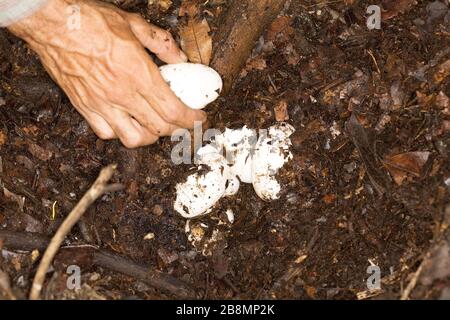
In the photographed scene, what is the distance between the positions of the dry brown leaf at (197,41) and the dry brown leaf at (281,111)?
380 millimetres

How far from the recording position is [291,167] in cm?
221

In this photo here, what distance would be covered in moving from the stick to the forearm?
2.51 feet

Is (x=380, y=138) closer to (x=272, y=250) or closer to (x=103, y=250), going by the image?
(x=272, y=250)

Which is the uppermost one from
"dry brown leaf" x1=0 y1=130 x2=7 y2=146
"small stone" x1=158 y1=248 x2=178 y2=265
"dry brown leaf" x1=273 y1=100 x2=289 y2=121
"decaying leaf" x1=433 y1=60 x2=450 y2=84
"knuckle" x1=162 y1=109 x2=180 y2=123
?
"decaying leaf" x1=433 y1=60 x2=450 y2=84

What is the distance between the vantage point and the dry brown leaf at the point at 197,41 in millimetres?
2291

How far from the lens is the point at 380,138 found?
2.19 metres

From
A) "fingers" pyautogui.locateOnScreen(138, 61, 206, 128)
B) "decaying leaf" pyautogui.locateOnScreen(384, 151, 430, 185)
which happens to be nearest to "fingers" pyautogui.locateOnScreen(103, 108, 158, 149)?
"fingers" pyautogui.locateOnScreen(138, 61, 206, 128)

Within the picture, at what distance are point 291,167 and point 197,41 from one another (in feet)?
2.37

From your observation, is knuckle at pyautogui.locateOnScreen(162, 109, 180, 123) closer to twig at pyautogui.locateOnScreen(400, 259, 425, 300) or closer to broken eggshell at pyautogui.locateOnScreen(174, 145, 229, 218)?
broken eggshell at pyautogui.locateOnScreen(174, 145, 229, 218)

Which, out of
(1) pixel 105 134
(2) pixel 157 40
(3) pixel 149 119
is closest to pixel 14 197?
(1) pixel 105 134

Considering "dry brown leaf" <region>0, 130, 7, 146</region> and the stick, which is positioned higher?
the stick

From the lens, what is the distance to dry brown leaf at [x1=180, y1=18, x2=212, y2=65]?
229cm

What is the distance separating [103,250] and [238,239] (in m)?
0.61

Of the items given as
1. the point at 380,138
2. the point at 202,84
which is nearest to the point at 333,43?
the point at 380,138
